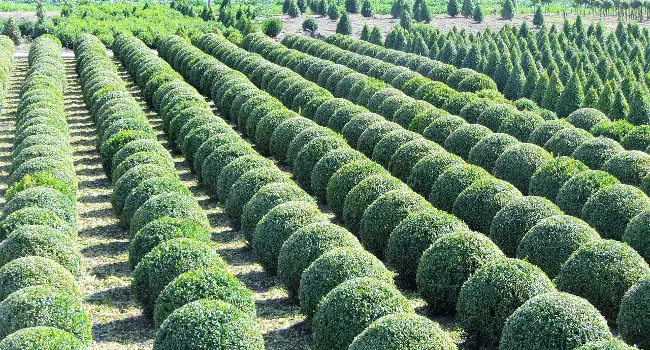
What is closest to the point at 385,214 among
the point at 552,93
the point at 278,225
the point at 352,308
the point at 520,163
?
the point at 278,225

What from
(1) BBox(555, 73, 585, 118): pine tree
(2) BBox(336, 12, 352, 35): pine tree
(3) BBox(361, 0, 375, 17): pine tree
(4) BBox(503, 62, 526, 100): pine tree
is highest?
(1) BBox(555, 73, 585, 118): pine tree

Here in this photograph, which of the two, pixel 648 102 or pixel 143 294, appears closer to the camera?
pixel 143 294

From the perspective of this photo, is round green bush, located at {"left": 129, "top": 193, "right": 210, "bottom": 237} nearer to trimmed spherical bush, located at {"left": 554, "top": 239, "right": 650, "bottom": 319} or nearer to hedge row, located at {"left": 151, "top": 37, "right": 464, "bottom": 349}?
hedge row, located at {"left": 151, "top": 37, "right": 464, "bottom": 349}

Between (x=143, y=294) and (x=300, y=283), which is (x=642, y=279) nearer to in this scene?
(x=300, y=283)

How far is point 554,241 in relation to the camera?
16.5 m

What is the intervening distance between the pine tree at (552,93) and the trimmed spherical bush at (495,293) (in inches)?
854

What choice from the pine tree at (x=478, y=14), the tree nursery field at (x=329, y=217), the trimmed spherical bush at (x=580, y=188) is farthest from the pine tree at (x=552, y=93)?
the pine tree at (x=478, y=14)

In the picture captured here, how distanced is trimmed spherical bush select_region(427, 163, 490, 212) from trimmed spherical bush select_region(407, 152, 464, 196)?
28.6 inches

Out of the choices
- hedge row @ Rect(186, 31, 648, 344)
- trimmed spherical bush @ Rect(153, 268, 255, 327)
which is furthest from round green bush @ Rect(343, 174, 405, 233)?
trimmed spherical bush @ Rect(153, 268, 255, 327)

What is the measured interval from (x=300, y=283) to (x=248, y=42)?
4057cm

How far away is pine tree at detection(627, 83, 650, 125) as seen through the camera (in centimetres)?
2958

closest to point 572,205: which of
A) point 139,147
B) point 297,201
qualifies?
point 297,201

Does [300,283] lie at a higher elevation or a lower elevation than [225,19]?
higher

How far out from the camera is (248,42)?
54000mm
